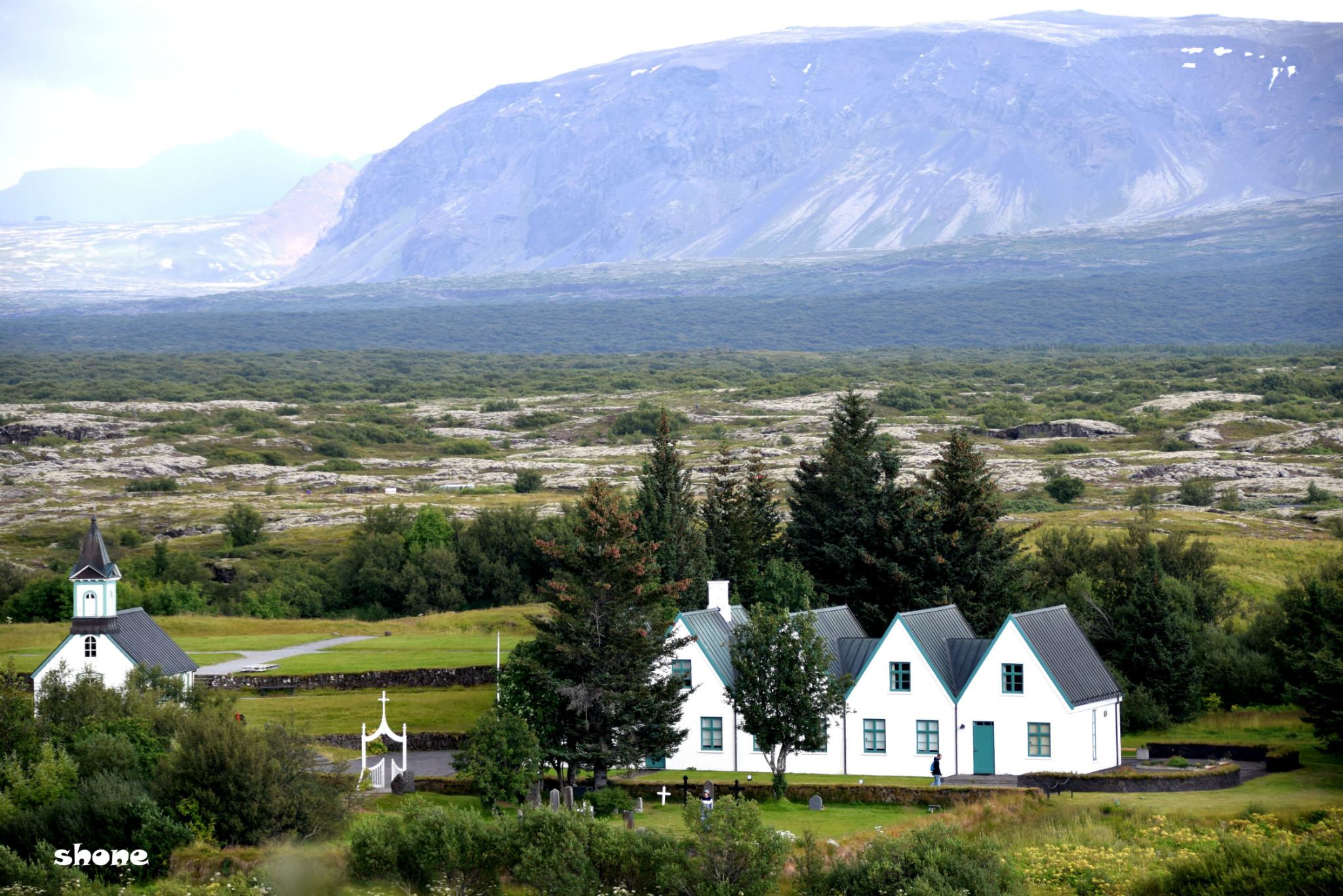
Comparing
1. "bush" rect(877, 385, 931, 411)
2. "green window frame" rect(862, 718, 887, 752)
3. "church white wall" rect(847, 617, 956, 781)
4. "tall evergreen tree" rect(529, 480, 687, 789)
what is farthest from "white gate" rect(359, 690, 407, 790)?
"bush" rect(877, 385, 931, 411)

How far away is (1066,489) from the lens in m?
117

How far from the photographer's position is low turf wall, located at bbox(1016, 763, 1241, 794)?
3747cm

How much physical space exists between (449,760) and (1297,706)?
30958mm

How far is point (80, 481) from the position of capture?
486ft

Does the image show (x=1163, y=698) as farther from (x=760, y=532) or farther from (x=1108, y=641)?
(x=760, y=532)

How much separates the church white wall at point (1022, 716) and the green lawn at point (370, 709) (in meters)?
16.5

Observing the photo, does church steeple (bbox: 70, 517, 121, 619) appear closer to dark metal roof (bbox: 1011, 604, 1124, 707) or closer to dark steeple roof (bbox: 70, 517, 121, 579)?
dark steeple roof (bbox: 70, 517, 121, 579)

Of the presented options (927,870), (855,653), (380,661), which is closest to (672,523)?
(380,661)

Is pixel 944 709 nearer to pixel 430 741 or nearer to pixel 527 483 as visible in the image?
pixel 430 741

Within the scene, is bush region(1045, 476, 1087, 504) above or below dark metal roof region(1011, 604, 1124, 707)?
above

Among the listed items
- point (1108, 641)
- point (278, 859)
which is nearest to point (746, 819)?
point (278, 859)

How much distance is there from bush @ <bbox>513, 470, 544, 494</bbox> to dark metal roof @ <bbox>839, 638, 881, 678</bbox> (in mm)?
87794

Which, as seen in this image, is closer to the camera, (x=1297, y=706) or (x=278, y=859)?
(x=278, y=859)

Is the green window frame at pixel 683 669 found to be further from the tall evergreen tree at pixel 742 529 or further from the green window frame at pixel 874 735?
the tall evergreen tree at pixel 742 529
